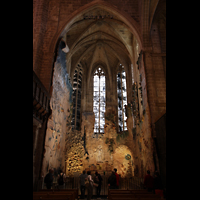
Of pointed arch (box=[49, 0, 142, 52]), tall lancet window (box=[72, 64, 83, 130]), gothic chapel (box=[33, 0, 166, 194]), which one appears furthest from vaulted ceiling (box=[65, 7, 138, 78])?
tall lancet window (box=[72, 64, 83, 130])

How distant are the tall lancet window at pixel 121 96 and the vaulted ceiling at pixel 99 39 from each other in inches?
49.6

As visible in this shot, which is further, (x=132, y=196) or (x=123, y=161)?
(x=123, y=161)

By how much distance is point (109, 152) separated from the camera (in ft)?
48.5

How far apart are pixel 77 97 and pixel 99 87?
2.54 m

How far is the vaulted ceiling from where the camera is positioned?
12891 mm

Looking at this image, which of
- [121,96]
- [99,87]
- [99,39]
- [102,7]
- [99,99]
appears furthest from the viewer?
[99,87]

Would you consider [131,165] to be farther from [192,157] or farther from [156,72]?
[192,157]

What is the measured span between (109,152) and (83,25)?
1027cm

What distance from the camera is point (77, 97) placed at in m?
17.5

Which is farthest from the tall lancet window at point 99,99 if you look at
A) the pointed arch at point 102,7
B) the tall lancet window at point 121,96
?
the pointed arch at point 102,7

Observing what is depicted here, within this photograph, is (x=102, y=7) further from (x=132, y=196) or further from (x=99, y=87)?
(x=132, y=196)

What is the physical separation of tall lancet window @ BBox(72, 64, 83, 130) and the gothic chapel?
0.10 meters

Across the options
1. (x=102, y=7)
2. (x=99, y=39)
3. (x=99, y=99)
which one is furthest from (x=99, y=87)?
(x=102, y=7)

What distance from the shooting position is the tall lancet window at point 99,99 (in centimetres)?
1664
